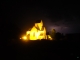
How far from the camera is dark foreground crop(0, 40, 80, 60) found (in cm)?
1719

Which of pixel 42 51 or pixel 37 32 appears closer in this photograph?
pixel 42 51

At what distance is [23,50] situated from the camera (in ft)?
62.1

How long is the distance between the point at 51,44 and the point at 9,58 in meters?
4.93

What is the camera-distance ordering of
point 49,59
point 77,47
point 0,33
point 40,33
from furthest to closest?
point 40,33 → point 0,33 → point 77,47 → point 49,59

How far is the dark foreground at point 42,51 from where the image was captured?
17.2 metres

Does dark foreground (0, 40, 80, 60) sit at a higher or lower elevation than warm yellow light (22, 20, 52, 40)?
lower

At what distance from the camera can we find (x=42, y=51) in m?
18.1

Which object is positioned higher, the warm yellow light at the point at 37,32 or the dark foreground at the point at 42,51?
the warm yellow light at the point at 37,32

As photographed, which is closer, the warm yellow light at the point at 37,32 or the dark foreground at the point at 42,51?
the dark foreground at the point at 42,51

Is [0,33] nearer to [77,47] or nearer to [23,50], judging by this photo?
[23,50]

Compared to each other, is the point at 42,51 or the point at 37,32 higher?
the point at 37,32

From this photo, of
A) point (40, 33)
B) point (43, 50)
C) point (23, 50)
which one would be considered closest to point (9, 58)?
point (23, 50)

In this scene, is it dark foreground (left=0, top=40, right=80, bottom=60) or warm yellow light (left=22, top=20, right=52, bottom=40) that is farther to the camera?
warm yellow light (left=22, top=20, right=52, bottom=40)

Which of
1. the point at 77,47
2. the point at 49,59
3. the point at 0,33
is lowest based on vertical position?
the point at 49,59
